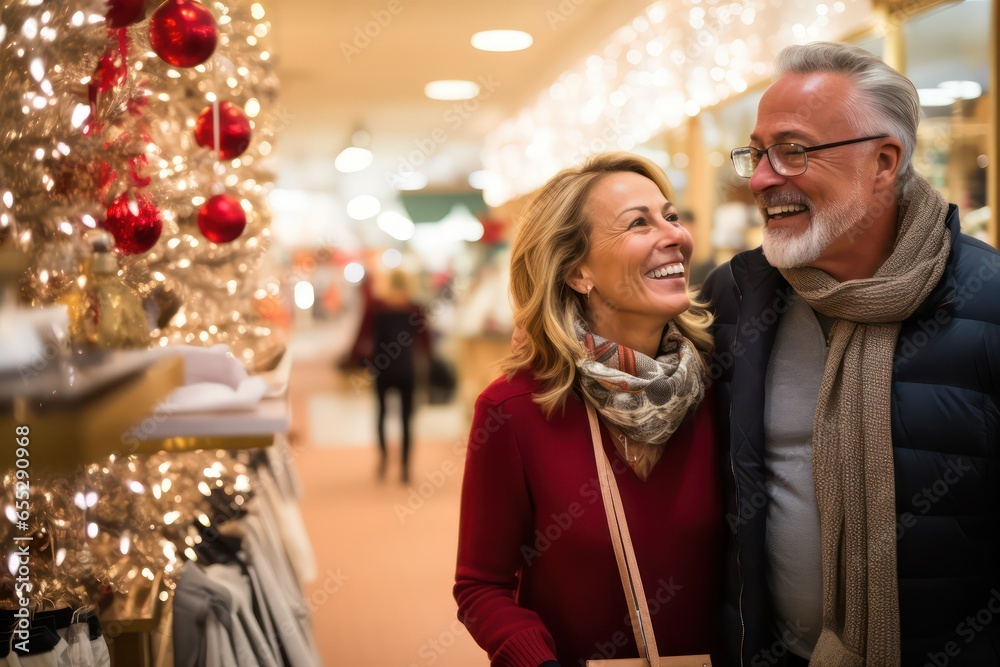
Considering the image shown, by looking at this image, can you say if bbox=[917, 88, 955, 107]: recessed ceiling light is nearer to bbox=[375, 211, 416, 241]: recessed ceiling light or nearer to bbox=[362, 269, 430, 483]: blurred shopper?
bbox=[362, 269, 430, 483]: blurred shopper

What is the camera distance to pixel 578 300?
2078mm

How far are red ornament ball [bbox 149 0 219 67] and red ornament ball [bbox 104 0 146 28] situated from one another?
3.8 inches

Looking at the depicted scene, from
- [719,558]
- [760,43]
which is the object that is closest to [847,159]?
[719,558]

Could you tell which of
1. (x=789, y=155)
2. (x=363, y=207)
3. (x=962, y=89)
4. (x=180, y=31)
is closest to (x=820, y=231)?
(x=789, y=155)

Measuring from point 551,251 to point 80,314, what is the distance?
99cm

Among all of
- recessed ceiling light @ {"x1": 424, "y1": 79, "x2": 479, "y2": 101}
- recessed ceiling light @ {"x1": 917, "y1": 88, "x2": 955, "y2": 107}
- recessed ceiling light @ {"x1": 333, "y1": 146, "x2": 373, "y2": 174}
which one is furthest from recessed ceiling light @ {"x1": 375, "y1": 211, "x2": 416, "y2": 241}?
recessed ceiling light @ {"x1": 917, "y1": 88, "x2": 955, "y2": 107}

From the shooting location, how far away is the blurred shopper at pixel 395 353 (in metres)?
7.90

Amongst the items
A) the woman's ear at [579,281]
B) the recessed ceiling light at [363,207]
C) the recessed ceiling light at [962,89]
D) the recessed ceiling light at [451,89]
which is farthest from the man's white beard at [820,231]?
the recessed ceiling light at [363,207]

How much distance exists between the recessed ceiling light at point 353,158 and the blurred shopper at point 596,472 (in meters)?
13.1

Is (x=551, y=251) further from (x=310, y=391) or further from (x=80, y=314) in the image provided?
(x=310, y=391)

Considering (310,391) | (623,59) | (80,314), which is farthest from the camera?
(310,391)

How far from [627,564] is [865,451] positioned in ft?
1.67

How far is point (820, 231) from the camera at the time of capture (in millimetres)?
1811

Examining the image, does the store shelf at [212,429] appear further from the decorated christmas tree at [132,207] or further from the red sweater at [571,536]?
the red sweater at [571,536]
